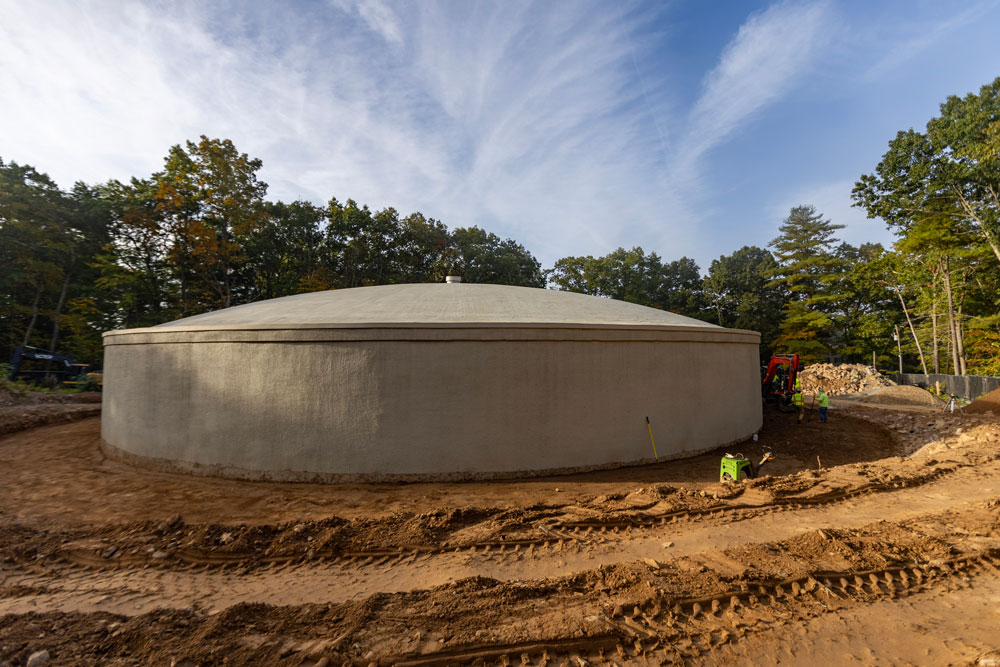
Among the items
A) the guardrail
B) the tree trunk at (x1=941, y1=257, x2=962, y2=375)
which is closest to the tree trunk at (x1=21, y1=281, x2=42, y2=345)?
the guardrail

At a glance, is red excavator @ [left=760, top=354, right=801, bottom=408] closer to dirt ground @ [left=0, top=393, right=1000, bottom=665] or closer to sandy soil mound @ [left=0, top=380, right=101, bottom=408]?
dirt ground @ [left=0, top=393, right=1000, bottom=665]

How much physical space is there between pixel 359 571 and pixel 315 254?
3075cm

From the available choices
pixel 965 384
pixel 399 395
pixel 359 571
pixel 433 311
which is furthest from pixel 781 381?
pixel 359 571

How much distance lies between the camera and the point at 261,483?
23.7 ft

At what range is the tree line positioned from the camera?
2145 cm

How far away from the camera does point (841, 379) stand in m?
23.7

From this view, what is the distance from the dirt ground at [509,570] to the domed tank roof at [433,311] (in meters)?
2.98

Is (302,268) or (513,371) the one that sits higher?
(302,268)

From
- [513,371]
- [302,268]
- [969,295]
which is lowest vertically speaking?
[513,371]

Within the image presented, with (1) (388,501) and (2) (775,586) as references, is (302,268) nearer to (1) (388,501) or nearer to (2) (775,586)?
(1) (388,501)

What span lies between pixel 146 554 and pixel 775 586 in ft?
21.6

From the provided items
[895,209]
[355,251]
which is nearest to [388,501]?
[355,251]

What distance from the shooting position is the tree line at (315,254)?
21.5 meters

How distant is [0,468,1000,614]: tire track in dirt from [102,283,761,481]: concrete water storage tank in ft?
8.69
